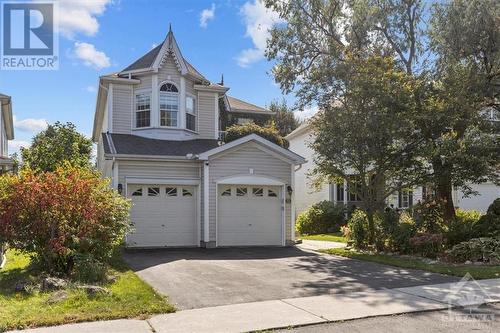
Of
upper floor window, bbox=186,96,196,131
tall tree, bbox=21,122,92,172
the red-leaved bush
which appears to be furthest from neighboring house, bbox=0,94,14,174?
upper floor window, bbox=186,96,196,131

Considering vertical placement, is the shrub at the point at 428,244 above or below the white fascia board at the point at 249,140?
below

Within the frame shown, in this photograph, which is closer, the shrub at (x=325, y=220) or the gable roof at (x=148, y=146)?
the gable roof at (x=148, y=146)

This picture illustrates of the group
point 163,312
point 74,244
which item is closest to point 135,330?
point 163,312

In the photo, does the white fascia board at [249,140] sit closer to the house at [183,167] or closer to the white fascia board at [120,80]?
the house at [183,167]

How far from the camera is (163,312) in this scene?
7453 millimetres

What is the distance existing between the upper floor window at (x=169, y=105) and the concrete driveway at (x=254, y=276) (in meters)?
6.19

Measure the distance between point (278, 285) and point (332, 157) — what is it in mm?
7799

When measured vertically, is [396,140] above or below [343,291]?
above

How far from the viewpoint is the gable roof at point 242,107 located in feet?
100

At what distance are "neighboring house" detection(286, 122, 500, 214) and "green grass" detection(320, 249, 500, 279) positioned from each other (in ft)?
21.7

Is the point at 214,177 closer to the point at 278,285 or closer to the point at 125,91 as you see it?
the point at 125,91

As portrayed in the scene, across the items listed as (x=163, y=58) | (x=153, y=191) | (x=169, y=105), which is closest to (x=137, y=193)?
(x=153, y=191)

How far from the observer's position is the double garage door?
17.2 meters
